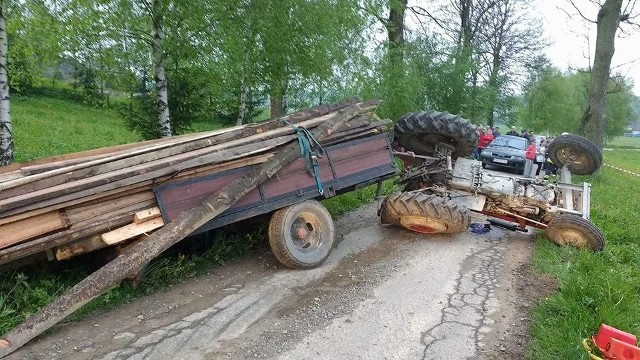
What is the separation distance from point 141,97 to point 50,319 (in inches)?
268

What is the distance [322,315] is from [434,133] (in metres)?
4.21

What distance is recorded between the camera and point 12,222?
387 centimetres

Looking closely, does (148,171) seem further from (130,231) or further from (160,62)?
(160,62)

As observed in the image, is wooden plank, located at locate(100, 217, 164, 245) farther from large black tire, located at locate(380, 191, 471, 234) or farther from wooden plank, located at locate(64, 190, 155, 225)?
large black tire, located at locate(380, 191, 471, 234)

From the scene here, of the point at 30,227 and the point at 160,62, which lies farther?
the point at 160,62

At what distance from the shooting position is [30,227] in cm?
397

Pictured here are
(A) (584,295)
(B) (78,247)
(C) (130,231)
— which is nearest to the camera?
(B) (78,247)

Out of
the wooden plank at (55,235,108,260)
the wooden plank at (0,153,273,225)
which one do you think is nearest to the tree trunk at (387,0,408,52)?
the wooden plank at (0,153,273,225)

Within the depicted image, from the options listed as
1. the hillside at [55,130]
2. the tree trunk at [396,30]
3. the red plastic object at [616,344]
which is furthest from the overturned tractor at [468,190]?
the tree trunk at [396,30]

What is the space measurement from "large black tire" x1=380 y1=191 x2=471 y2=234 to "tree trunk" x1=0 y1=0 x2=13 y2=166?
5.44m

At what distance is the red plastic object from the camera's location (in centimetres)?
352

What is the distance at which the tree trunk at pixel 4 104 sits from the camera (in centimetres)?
649

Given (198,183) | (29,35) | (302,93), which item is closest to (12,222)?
(198,183)

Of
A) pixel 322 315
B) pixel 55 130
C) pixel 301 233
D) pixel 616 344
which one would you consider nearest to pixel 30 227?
pixel 322 315
